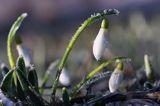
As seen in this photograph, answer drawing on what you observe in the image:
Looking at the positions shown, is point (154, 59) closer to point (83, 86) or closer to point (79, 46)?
point (83, 86)

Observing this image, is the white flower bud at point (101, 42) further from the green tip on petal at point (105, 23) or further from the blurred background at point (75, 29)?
the blurred background at point (75, 29)

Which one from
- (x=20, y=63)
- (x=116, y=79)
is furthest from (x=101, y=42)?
(x=20, y=63)

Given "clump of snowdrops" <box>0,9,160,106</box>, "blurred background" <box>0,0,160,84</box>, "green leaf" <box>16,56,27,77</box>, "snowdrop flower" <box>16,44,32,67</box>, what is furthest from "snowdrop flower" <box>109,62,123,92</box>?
"blurred background" <box>0,0,160,84</box>

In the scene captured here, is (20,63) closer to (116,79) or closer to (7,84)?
(7,84)

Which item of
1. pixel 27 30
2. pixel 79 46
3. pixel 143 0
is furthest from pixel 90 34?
pixel 27 30

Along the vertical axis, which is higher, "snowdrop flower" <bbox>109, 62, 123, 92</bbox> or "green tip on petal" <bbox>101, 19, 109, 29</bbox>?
"green tip on petal" <bbox>101, 19, 109, 29</bbox>

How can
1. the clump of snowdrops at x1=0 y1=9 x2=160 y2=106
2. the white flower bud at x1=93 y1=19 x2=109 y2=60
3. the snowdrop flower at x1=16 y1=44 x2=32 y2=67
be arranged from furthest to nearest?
the snowdrop flower at x1=16 y1=44 x2=32 y2=67, the white flower bud at x1=93 y1=19 x2=109 y2=60, the clump of snowdrops at x1=0 y1=9 x2=160 y2=106

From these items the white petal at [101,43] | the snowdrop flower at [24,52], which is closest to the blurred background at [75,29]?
the snowdrop flower at [24,52]

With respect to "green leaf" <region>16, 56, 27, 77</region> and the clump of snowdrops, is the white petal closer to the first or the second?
the clump of snowdrops
